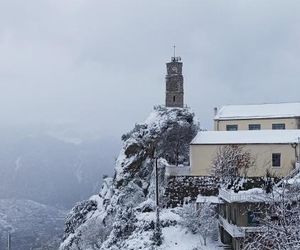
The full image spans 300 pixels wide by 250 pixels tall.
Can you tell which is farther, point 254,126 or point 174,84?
point 174,84

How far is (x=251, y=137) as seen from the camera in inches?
2148

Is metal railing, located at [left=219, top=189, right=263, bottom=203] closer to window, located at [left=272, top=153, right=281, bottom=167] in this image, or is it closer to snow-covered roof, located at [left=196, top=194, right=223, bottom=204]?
snow-covered roof, located at [left=196, top=194, right=223, bottom=204]

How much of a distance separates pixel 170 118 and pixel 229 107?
11160 millimetres

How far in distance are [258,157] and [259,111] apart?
48.8 ft

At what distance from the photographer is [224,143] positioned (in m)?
54.0

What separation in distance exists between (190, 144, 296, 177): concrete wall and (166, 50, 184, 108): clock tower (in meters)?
14.5

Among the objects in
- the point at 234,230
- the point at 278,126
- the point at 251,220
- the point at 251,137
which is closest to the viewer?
the point at 251,220

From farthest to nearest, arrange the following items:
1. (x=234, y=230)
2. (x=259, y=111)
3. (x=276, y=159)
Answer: (x=259, y=111), (x=276, y=159), (x=234, y=230)

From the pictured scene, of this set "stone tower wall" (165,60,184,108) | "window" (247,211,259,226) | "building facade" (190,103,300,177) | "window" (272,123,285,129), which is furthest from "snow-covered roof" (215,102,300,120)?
"window" (247,211,259,226)

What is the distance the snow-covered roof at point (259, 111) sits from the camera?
64312 mm

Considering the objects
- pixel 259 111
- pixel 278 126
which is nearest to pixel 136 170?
pixel 259 111

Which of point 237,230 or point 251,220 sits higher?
point 251,220

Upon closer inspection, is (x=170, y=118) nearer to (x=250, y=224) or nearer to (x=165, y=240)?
(x=165, y=240)

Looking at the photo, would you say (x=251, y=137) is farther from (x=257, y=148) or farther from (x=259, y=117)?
(x=259, y=117)
